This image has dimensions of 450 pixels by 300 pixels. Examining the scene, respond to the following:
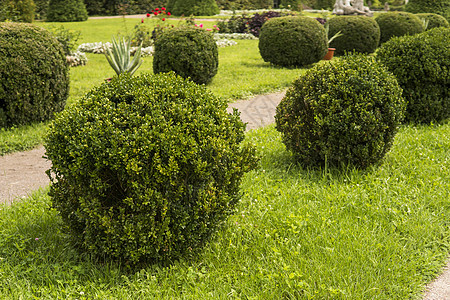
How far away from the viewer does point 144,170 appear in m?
2.71

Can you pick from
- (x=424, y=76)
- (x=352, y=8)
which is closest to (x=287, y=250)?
(x=424, y=76)

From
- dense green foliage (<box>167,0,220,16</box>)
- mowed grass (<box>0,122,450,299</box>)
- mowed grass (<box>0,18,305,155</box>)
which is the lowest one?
mowed grass (<box>0,122,450,299</box>)

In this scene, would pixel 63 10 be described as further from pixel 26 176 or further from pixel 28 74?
pixel 26 176

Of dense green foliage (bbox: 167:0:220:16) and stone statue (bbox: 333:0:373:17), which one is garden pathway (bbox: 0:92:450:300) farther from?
Answer: dense green foliage (bbox: 167:0:220:16)

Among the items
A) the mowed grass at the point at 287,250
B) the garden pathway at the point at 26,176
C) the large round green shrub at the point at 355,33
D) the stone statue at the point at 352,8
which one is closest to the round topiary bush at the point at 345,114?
the mowed grass at the point at 287,250

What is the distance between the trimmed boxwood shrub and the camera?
270 cm

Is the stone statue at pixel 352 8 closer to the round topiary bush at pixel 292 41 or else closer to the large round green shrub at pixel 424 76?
the round topiary bush at pixel 292 41

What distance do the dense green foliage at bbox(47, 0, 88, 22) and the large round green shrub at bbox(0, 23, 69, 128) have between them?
17.7 meters

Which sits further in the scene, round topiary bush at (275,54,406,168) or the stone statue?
the stone statue

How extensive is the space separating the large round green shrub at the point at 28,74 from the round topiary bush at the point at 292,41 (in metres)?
6.38

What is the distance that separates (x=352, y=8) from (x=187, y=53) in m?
15.0

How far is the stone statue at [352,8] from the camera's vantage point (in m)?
20.6

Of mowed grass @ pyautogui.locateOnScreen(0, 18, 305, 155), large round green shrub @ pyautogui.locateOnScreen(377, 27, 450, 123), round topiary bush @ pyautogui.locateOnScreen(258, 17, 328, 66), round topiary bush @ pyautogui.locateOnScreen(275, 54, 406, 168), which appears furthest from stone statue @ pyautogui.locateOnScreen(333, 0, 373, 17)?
round topiary bush @ pyautogui.locateOnScreen(275, 54, 406, 168)

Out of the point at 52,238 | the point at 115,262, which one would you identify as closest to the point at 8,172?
the point at 52,238
